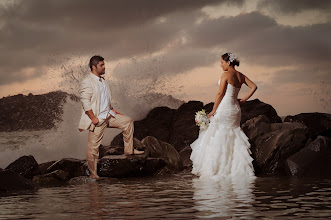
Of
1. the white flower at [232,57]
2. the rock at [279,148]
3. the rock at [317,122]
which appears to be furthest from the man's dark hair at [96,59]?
the rock at [317,122]

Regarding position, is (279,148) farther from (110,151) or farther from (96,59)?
(96,59)

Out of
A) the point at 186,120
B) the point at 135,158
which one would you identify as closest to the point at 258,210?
the point at 135,158

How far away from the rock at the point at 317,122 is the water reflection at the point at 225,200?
4.59 metres

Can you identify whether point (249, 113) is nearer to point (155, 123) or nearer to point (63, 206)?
point (155, 123)

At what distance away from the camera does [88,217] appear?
548 centimetres

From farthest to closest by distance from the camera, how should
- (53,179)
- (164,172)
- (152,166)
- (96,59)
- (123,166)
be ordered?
(164,172), (152,166), (123,166), (53,179), (96,59)

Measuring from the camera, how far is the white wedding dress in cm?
1119

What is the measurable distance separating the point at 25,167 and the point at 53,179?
2.18 metres

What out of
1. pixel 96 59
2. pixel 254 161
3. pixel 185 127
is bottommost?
pixel 254 161

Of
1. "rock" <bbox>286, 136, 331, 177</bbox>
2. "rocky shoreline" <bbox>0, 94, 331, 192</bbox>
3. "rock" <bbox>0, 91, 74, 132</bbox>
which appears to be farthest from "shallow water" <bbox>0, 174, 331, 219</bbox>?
"rock" <bbox>0, 91, 74, 132</bbox>

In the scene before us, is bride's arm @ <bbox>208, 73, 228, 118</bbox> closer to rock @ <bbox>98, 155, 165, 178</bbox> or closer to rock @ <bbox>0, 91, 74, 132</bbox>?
rock @ <bbox>98, 155, 165, 178</bbox>

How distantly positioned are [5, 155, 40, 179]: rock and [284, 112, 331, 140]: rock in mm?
7127

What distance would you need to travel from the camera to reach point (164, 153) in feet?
43.7

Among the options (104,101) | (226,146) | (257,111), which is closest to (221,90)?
(226,146)
